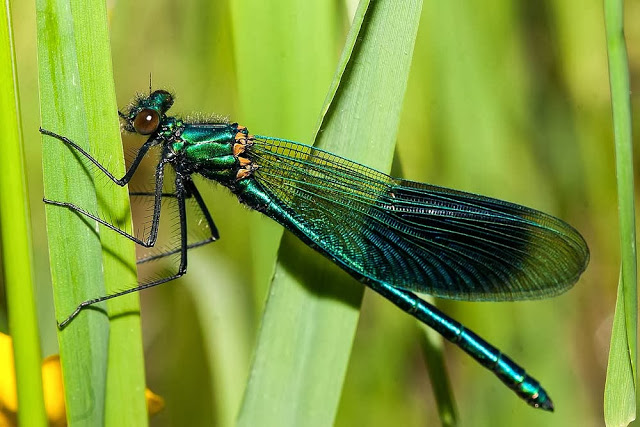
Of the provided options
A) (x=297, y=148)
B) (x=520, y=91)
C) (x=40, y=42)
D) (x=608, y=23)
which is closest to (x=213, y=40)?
(x=297, y=148)

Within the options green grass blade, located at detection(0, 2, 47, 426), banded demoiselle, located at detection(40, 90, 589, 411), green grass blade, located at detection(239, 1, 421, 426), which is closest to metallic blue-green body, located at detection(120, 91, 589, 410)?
banded demoiselle, located at detection(40, 90, 589, 411)

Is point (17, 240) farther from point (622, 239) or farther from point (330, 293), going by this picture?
point (622, 239)

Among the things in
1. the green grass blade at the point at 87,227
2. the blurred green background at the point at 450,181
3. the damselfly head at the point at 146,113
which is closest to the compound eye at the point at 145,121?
the damselfly head at the point at 146,113

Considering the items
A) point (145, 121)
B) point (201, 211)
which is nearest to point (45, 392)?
point (145, 121)

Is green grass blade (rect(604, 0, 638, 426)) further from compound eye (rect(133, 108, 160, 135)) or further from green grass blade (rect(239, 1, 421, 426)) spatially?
compound eye (rect(133, 108, 160, 135))

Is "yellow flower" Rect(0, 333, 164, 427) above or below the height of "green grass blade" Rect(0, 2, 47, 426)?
below

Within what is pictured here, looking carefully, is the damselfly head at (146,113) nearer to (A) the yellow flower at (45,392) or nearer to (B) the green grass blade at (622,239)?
(A) the yellow flower at (45,392)
